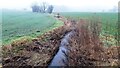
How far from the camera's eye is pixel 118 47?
14625 mm

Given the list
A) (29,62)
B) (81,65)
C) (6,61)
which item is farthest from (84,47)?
(6,61)

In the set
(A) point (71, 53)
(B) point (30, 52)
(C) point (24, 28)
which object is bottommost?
(B) point (30, 52)

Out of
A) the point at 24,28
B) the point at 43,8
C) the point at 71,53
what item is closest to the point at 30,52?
the point at 71,53

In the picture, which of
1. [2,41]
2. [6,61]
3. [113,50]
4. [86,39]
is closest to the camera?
[6,61]

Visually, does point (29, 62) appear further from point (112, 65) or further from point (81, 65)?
point (112, 65)

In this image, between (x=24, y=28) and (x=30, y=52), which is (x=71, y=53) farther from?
(x=24, y=28)

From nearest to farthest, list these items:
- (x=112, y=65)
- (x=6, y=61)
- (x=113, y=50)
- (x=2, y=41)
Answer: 1. (x=112, y=65)
2. (x=6, y=61)
3. (x=113, y=50)
4. (x=2, y=41)

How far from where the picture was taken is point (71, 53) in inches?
586

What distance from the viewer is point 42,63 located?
1391 centimetres

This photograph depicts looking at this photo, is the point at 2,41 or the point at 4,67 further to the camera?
the point at 2,41

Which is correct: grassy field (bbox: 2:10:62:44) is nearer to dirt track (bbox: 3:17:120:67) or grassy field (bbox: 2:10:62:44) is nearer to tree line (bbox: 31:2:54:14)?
dirt track (bbox: 3:17:120:67)

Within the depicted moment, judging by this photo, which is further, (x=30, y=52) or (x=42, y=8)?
(x=42, y=8)

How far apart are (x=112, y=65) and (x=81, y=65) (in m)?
1.68

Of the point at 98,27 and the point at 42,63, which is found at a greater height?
the point at 98,27
